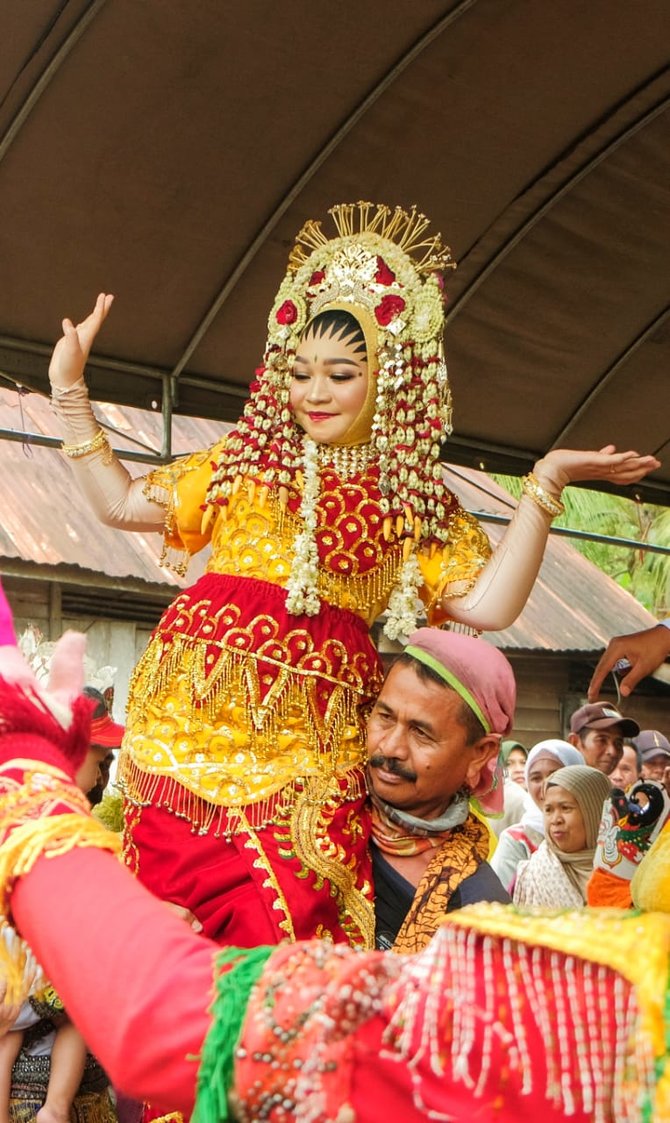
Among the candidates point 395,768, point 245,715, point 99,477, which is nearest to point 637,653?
point 395,768

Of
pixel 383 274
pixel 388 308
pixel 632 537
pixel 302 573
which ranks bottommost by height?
pixel 302 573

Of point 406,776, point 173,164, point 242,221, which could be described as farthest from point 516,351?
point 406,776

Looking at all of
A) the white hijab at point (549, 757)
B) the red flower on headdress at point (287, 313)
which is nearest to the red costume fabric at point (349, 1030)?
the red flower on headdress at point (287, 313)

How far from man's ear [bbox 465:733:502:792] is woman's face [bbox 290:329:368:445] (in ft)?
2.67

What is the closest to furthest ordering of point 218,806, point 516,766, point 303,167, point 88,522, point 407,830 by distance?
point 218,806 < point 407,830 < point 303,167 < point 516,766 < point 88,522

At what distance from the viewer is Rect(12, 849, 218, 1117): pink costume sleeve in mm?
987

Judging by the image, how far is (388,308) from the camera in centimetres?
335

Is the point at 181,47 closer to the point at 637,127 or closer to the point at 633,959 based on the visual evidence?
the point at 637,127

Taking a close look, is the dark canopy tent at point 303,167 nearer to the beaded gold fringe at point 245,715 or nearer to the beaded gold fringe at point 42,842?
the beaded gold fringe at point 245,715

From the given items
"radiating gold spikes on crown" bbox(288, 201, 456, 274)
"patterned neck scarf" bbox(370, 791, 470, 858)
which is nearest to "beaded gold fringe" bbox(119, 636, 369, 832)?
"patterned neck scarf" bbox(370, 791, 470, 858)

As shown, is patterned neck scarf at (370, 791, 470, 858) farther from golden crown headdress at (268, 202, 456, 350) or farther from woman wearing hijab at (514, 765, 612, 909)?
woman wearing hijab at (514, 765, 612, 909)

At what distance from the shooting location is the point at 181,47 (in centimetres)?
361

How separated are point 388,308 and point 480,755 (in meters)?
1.12

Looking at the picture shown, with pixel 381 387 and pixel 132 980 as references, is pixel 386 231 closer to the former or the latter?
pixel 381 387
